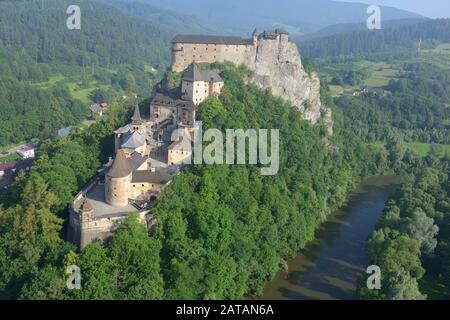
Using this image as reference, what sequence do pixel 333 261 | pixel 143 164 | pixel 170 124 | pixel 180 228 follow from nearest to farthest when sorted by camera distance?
pixel 180 228 < pixel 143 164 < pixel 333 261 < pixel 170 124

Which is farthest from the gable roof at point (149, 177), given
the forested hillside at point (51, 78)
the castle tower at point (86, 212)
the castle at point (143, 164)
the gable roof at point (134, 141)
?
the forested hillside at point (51, 78)

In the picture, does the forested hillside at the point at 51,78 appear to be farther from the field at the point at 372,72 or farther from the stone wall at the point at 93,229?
the stone wall at the point at 93,229

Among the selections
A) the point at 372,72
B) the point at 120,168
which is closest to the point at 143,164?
the point at 120,168

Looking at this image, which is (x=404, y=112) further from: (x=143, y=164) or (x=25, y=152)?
(x=143, y=164)

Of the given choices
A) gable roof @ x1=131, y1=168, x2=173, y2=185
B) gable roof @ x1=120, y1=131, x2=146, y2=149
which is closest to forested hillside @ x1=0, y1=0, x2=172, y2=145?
gable roof @ x1=120, y1=131, x2=146, y2=149

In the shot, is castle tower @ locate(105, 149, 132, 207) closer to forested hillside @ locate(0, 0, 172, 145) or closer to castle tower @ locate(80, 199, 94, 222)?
castle tower @ locate(80, 199, 94, 222)
